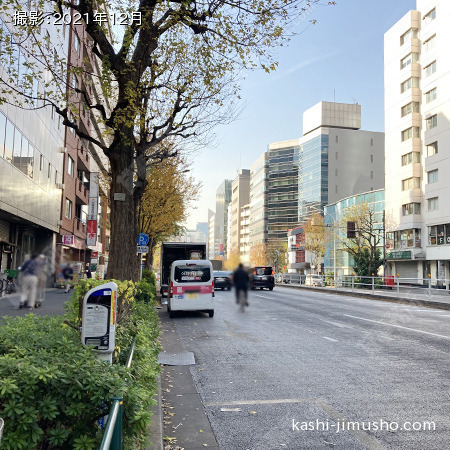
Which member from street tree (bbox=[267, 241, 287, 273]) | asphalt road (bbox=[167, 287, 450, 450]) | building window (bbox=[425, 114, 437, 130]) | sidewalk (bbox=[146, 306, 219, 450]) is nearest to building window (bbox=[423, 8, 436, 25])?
building window (bbox=[425, 114, 437, 130])

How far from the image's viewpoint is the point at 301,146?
434 cm

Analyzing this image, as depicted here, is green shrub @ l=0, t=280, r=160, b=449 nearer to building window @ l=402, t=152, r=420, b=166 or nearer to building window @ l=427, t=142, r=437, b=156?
building window @ l=427, t=142, r=437, b=156

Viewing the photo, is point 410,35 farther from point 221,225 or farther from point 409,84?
point 221,225

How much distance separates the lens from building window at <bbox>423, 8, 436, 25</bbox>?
79506mm

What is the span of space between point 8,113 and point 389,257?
74703 mm

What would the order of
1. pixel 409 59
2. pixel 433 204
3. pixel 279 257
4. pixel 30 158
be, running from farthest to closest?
pixel 409 59, pixel 433 204, pixel 30 158, pixel 279 257

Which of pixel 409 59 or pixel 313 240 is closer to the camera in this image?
pixel 313 240

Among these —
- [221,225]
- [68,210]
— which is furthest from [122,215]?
[68,210]

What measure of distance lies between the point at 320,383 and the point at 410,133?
84978mm

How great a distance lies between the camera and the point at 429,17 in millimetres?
80875

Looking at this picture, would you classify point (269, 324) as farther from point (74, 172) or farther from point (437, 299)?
point (74, 172)

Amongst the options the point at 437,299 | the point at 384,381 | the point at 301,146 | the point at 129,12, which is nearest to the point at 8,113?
the point at 129,12

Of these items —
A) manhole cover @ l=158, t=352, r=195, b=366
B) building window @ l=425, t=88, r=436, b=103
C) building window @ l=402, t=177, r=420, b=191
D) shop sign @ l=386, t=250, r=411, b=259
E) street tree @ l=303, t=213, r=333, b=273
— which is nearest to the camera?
street tree @ l=303, t=213, r=333, b=273

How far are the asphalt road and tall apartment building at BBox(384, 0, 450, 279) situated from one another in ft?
202
